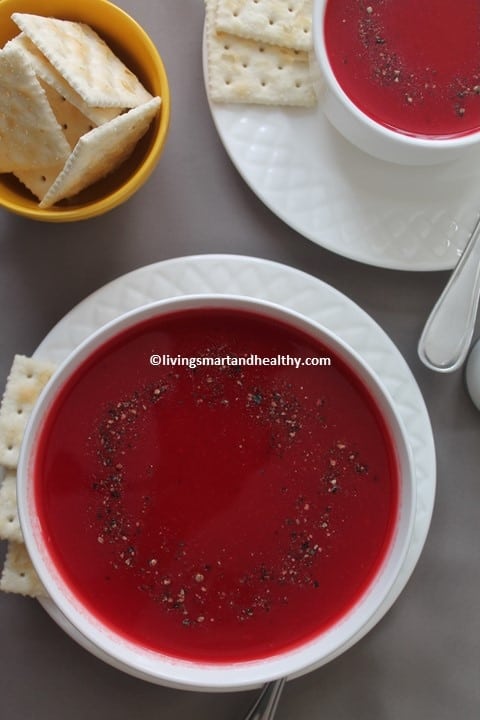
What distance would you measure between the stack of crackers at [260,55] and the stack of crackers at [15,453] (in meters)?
0.45

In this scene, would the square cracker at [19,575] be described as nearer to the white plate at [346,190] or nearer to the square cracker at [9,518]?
the square cracker at [9,518]

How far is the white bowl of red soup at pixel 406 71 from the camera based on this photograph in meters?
1.03

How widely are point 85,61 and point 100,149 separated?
124 mm

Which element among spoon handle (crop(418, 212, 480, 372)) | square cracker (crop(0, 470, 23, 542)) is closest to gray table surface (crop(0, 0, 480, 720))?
spoon handle (crop(418, 212, 480, 372))

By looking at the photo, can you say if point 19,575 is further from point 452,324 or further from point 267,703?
point 452,324

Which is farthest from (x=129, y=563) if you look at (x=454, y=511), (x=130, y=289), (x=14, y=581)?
(x=454, y=511)

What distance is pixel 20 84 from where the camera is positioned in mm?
968

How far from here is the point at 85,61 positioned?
100cm

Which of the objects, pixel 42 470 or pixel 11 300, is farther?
pixel 11 300

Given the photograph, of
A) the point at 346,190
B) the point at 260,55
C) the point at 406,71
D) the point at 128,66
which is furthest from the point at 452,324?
the point at 128,66

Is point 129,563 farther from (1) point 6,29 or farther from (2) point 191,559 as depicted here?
(1) point 6,29

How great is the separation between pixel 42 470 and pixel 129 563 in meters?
0.16

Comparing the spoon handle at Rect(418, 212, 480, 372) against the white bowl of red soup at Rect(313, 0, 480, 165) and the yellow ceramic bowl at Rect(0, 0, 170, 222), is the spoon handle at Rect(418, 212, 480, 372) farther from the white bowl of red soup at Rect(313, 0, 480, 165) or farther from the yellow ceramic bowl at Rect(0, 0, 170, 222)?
the yellow ceramic bowl at Rect(0, 0, 170, 222)

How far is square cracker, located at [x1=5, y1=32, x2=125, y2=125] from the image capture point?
995mm
